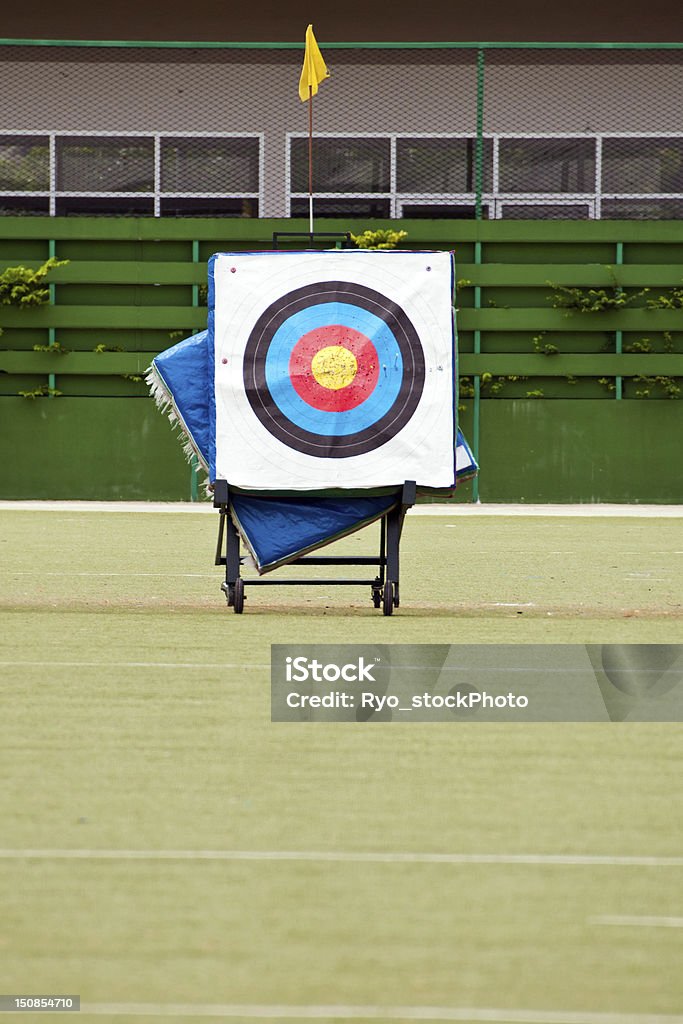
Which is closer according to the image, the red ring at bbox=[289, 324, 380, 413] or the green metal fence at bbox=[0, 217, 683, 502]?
the red ring at bbox=[289, 324, 380, 413]

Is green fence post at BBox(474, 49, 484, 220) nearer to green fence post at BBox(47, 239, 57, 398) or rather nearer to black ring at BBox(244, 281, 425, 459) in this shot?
green fence post at BBox(47, 239, 57, 398)

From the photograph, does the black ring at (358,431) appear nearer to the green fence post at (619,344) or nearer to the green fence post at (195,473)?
the green fence post at (195,473)

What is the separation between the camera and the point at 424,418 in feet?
30.3

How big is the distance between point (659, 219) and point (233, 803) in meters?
20.3

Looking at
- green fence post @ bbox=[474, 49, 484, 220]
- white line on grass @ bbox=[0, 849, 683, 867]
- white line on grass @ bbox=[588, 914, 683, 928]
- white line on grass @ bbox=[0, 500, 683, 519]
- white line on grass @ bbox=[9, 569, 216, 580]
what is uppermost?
green fence post @ bbox=[474, 49, 484, 220]

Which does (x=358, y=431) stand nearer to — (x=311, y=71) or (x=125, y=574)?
(x=125, y=574)

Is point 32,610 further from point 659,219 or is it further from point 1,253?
point 659,219

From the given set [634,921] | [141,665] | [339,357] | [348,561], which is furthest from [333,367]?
[634,921]

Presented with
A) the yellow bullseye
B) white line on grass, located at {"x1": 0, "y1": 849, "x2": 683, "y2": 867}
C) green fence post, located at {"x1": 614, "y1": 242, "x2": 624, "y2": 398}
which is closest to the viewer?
white line on grass, located at {"x1": 0, "y1": 849, "x2": 683, "y2": 867}

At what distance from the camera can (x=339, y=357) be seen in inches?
368

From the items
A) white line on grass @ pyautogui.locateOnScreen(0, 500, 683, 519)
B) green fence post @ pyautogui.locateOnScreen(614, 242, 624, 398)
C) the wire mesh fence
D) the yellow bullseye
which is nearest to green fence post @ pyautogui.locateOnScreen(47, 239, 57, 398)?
the wire mesh fence

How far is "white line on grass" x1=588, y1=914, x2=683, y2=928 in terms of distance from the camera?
9.74ft

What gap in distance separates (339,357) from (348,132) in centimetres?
1572

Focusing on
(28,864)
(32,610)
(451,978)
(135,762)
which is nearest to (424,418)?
(32,610)
